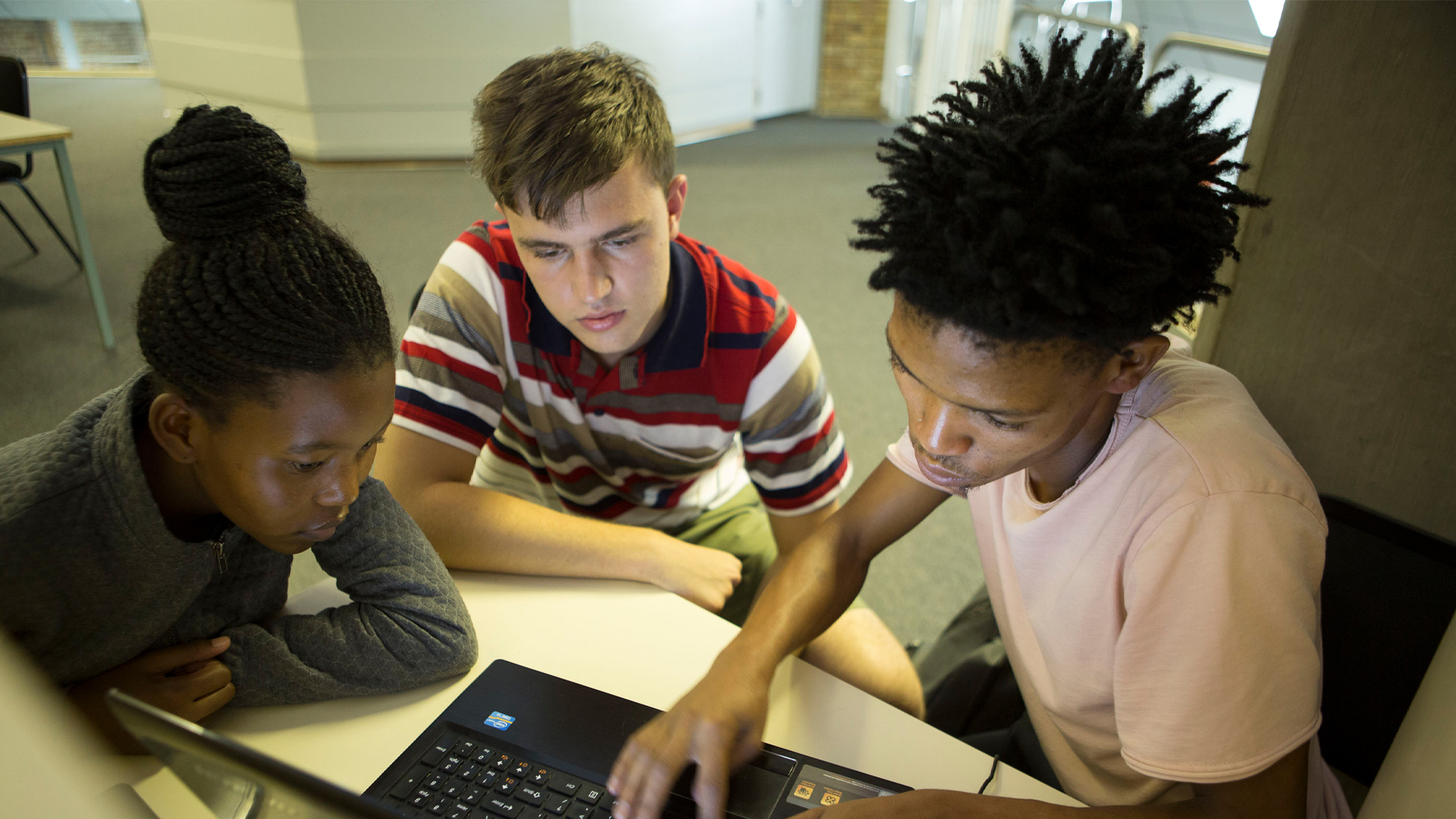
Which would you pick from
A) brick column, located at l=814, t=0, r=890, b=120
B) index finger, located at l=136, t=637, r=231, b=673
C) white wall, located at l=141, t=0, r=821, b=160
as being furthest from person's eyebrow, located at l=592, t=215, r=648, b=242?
brick column, located at l=814, t=0, r=890, b=120

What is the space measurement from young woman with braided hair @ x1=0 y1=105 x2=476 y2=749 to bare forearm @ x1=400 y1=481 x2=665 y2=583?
0.18 m

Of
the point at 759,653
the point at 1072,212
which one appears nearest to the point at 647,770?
the point at 759,653

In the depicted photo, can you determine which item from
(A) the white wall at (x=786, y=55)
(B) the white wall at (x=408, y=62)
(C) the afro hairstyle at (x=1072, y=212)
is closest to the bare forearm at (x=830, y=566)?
(C) the afro hairstyle at (x=1072, y=212)

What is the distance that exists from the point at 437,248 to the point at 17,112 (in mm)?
1676

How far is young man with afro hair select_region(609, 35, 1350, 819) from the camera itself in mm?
625

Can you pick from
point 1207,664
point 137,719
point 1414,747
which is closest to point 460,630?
point 137,719

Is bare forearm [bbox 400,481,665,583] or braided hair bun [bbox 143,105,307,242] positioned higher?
braided hair bun [bbox 143,105,307,242]

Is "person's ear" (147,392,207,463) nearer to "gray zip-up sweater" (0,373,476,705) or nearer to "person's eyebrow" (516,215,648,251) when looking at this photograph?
"gray zip-up sweater" (0,373,476,705)

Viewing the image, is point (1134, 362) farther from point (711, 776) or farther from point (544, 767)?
point (544, 767)

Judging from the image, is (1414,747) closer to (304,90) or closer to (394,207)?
(394,207)

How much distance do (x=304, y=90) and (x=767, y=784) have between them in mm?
4899

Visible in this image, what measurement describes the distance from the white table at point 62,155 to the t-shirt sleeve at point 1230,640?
6.70ft

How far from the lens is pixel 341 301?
712 mm

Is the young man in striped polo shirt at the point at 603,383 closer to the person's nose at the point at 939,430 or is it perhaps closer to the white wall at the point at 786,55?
the person's nose at the point at 939,430
